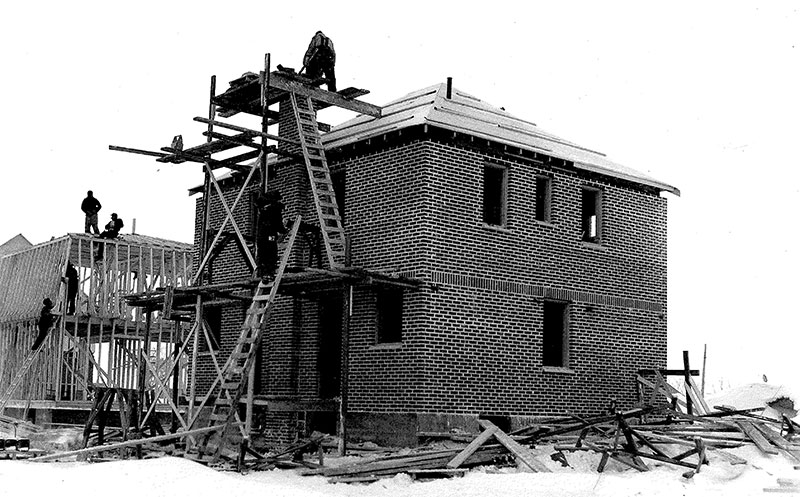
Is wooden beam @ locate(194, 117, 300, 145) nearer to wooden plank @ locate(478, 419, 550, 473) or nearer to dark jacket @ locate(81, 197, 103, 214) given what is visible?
wooden plank @ locate(478, 419, 550, 473)

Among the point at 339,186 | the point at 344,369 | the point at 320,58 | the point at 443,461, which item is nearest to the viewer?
the point at 443,461

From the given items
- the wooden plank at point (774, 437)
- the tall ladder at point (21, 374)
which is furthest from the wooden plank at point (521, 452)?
the tall ladder at point (21, 374)

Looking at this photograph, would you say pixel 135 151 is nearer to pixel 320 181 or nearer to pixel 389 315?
pixel 320 181

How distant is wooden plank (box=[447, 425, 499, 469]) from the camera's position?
1742 centimetres

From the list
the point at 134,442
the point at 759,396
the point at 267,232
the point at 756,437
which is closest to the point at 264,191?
the point at 267,232

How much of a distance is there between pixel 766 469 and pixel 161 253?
73.5 feet

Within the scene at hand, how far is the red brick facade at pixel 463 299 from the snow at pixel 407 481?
4.20 meters

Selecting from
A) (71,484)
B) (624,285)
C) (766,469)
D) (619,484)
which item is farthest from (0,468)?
(624,285)

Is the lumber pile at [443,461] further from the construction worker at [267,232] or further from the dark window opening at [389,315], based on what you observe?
the construction worker at [267,232]

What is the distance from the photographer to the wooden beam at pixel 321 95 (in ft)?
76.7

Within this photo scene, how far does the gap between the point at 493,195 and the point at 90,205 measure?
1488cm

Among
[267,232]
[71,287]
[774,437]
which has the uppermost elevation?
[267,232]

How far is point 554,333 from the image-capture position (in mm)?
24156

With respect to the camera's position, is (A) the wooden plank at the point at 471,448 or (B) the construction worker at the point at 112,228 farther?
(B) the construction worker at the point at 112,228
